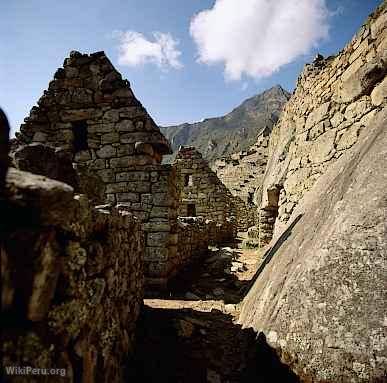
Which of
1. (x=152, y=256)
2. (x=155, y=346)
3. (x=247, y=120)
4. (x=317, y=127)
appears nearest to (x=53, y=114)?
(x=152, y=256)

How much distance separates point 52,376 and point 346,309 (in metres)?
1.77

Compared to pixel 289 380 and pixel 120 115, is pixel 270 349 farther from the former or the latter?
pixel 120 115

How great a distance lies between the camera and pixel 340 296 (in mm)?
1893

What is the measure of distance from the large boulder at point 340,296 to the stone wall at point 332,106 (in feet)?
6.72

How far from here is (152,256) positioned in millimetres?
5090

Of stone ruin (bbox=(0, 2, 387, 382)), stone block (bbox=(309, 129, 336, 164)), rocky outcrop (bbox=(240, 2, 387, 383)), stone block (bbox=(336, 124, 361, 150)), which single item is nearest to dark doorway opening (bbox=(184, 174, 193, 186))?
stone ruin (bbox=(0, 2, 387, 382))

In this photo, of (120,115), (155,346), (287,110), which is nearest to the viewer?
(155,346)

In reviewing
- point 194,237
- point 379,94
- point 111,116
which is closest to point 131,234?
point 111,116

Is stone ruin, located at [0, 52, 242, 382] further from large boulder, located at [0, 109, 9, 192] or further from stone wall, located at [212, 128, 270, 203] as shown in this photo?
stone wall, located at [212, 128, 270, 203]

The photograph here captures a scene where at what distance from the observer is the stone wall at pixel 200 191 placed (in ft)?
43.5

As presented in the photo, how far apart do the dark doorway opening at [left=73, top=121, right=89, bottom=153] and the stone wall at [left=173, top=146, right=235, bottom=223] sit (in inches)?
284

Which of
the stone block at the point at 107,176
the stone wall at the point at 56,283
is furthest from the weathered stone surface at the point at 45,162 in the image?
the stone block at the point at 107,176

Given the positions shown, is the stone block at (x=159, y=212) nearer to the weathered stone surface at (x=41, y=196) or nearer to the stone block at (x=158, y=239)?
the stone block at (x=158, y=239)

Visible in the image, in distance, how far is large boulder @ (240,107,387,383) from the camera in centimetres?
165
